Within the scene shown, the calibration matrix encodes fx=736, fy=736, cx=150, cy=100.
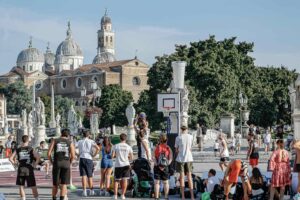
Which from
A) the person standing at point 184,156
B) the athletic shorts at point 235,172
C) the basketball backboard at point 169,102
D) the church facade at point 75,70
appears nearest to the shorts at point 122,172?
the person standing at point 184,156

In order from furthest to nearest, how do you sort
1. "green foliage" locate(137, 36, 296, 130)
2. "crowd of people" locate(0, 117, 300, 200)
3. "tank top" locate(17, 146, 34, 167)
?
1. "green foliage" locate(137, 36, 296, 130)
2. "tank top" locate(17, 146, 34, 167)
3. "crowd of people" locate(0, 117, 300, 200)

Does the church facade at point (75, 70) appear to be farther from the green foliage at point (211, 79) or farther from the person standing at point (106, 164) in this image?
the person standing at point (106, 164)

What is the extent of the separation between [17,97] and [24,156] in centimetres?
12646

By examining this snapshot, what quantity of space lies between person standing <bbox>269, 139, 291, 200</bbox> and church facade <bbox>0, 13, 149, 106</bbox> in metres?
103

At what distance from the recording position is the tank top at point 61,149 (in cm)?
1464

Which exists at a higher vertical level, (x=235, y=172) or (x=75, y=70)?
(x=75, y=70)

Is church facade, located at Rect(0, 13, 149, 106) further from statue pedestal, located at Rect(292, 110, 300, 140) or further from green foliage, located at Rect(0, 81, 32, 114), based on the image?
statue pedestal, located at Rect(292, 110, 300, 140)

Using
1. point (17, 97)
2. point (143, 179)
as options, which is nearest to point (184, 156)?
point (143, 179)

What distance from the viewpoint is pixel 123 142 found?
1580 centimetres

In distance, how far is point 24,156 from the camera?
49.5ft

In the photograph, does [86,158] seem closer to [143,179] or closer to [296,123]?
[143,179]

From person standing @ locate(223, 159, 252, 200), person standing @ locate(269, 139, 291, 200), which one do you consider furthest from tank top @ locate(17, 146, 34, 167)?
person standing @ locate(269, 139, 291, 200)

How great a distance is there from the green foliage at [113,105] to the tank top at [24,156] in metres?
81.2

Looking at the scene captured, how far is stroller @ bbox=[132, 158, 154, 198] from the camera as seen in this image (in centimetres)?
1658
